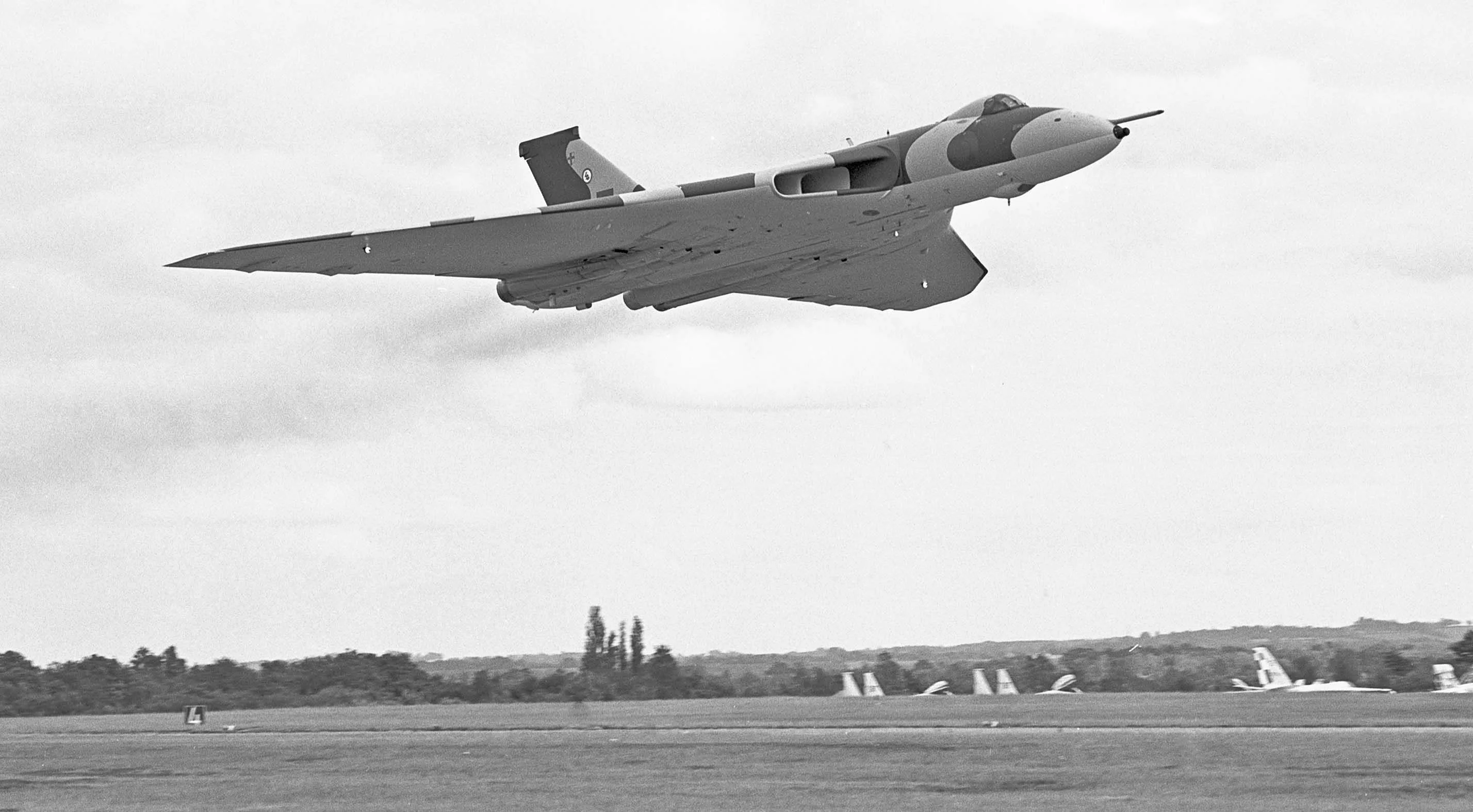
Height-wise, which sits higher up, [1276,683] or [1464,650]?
[1464,650]

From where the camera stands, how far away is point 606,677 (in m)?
40.0

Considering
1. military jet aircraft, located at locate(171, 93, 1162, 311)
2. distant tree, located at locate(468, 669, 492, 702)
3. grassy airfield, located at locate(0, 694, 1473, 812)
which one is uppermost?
military jet aircraft, located at locate(171, 93, 1162, 311)

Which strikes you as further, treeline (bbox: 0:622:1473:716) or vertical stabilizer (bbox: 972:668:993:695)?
vertical stabilizer (bbox: 972:668:993:695)

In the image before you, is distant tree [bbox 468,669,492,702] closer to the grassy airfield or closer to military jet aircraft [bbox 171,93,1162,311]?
the grassy airfield

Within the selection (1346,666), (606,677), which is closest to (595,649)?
(606,677)

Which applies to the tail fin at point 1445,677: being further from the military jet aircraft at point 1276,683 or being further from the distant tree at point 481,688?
the distant tree at point 481,688

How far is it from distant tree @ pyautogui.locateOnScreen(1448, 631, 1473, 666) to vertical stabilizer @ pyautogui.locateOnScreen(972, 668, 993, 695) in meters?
13.4

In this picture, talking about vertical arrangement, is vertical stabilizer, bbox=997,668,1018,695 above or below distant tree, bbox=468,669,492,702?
below

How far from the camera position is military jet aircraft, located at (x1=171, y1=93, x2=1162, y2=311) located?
21.3 meters

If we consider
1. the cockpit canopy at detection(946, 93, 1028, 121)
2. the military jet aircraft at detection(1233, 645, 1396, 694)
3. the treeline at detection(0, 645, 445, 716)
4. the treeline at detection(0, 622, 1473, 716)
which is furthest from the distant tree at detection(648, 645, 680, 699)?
the cockpit canopy at detection(946, 93, 1028, 121)

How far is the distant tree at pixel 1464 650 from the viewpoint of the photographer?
43.3 m

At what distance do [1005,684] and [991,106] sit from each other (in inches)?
1062

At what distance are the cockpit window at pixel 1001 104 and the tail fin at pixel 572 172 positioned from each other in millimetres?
7209

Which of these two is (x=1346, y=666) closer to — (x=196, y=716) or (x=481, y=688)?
(x=481, y=688)
